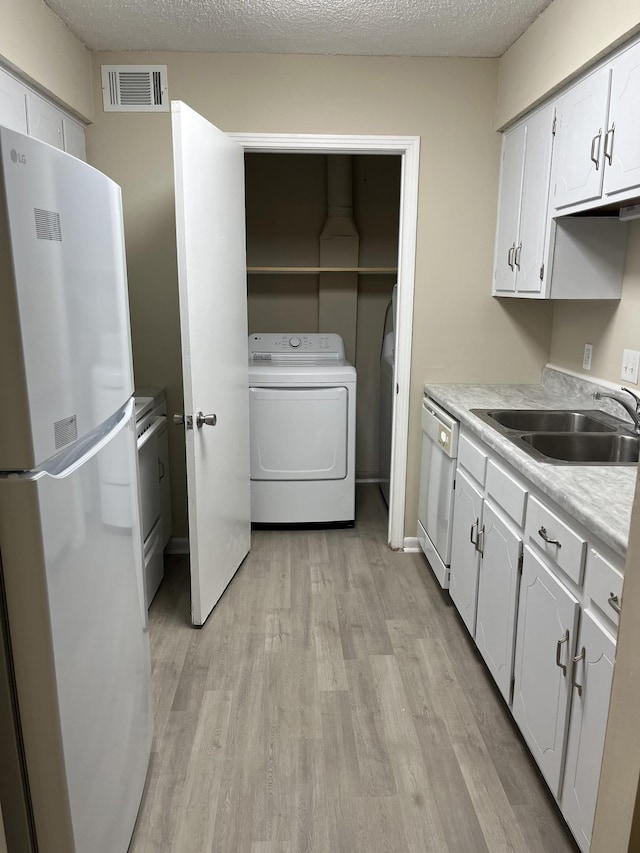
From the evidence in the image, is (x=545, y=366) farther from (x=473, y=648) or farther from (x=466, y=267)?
(x=473, y=648)

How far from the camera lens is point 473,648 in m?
2.48

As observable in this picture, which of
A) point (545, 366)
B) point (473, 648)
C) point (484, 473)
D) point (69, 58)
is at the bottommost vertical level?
point (473, 648)

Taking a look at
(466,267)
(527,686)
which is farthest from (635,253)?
(527,686)

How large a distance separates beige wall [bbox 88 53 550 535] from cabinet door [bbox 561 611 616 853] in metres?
1.91

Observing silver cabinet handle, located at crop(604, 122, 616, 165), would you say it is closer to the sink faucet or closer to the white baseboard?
the sink faucet

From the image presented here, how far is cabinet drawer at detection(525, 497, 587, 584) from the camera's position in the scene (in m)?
1.49

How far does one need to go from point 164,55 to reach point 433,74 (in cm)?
123

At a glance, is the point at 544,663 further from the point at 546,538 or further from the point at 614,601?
the point at 614,601

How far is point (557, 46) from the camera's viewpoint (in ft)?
7.50

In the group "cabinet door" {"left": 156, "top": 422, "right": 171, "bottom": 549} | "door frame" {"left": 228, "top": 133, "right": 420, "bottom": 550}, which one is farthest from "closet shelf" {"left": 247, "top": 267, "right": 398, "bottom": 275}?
"cabinet door" {"left": 156, "top": 422, "right": 171, "bottom": 549}

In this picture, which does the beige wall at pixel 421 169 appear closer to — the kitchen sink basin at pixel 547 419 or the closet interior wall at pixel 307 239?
the kitchen sink basin at pixel 547 419

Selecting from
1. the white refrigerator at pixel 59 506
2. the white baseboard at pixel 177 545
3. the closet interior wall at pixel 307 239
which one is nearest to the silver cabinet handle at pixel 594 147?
the white refrigerator at pixel 59 506

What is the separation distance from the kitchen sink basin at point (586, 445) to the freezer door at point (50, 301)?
142 cm

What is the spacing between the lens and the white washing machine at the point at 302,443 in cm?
347
